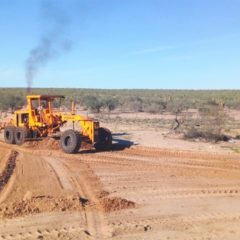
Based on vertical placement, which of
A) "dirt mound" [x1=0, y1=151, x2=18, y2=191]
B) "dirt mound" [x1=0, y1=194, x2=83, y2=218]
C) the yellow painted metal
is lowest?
"dirt mound" [x1=0, y1=151, x2=18, y2=191]

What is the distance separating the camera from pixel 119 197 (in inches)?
539

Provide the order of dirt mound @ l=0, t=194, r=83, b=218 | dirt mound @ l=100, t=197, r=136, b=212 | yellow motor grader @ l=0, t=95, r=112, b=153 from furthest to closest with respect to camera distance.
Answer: yellow motor grader @ l=0, t=95, r=112, b=153
dirt mound @ l=100, t=197, r=136, b=212
dirt mound @ l=0, t=194, r=83, b=218

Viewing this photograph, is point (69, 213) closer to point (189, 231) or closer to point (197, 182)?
point (189, 231)

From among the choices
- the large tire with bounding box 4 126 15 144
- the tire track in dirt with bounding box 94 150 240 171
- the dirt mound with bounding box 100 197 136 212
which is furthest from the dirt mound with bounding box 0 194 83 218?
the large tire with bounding box 4 126 15 144

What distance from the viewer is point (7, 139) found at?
1046 inches

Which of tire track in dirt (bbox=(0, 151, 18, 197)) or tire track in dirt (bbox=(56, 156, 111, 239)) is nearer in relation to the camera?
tire track in dirt (bbox=(56, 156, 111, 239))

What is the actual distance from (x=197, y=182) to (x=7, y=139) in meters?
13.0

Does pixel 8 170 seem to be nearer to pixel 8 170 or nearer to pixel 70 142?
pixel 8 170

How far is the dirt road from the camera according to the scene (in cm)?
1088

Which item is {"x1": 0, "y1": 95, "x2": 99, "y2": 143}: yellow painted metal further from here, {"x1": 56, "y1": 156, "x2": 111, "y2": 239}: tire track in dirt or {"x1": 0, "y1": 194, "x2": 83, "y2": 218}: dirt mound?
{"x1": 0, "y1": 194, "x2": 83, "y2": 218}: dirt mound

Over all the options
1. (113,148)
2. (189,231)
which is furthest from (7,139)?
(189,231)

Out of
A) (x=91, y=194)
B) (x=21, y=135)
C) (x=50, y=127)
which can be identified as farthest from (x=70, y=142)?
(x=91, y=194)

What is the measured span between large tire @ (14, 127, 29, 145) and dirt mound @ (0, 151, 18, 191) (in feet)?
7.50

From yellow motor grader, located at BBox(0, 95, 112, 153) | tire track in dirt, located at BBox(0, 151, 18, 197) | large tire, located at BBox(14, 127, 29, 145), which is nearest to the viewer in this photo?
tire track in dirt, located at BBox(0, 151, 18, 197)
